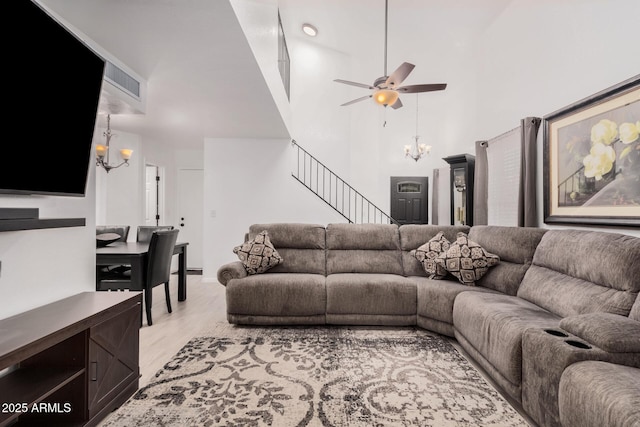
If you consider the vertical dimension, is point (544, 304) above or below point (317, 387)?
above

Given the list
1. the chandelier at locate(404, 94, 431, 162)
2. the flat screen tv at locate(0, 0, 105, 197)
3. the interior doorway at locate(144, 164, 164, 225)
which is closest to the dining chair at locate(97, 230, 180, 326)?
the flat screen tv at locate(0, 0, 105, 197)

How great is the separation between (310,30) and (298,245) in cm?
447

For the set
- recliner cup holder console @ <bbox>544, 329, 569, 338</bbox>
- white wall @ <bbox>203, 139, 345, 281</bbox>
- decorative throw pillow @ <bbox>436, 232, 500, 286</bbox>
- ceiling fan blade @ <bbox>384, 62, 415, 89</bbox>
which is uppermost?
ceiling fan blade @ <bbox>384, 62, 415, 89</bbox>

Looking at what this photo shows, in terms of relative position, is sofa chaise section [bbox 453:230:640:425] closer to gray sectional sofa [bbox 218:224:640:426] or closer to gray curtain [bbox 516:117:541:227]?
gray sectional sofa [bbox 218:224:640:426]

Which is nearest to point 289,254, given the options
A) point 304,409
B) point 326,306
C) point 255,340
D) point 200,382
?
point 326,306

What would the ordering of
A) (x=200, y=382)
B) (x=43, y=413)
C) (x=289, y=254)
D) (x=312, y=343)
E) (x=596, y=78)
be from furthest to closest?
(x=289, y=254)
(x=312, y=343)
(x=596, y=78)
(x=200, y=382)
(x=43, y=413)

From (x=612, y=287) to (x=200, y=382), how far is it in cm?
262

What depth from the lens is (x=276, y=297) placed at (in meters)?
3.03

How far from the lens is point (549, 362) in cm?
155

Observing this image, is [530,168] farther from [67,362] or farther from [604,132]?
[67,362]

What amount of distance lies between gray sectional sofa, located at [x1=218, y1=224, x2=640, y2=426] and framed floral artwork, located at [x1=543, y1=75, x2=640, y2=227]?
0.30m

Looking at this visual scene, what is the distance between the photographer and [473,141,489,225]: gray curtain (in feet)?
13.6

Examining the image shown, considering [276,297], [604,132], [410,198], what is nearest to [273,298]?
[276,297]

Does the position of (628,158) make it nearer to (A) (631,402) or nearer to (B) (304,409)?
(A) (631,402)
